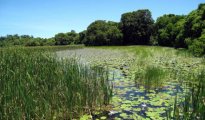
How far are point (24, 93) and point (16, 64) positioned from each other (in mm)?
2867

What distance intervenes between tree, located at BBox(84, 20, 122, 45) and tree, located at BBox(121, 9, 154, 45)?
2.49 metres

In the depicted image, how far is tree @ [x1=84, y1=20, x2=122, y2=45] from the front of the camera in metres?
60.4

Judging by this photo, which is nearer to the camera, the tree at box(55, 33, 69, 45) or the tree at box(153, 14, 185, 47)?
the tree at box(153, 14, 185, 47)

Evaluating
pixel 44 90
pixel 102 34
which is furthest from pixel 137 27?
pixel 44 90

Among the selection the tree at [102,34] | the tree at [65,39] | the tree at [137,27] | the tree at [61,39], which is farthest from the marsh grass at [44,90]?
the tree at [61,39]

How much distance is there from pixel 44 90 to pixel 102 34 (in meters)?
54.2

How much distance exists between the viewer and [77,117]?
713 centimetres

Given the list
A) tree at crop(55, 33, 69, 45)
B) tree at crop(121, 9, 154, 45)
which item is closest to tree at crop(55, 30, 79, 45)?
tree at crop(55, 33, 69, 45)

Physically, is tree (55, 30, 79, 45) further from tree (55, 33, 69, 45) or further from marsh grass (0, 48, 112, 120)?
marsh grass (0, 48, 112, 120)

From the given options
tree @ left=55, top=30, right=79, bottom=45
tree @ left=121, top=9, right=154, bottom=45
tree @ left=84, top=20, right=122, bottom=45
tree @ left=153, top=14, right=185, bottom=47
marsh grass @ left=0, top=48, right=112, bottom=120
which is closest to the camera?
marsh grass @ left=0, top=48, right=112, bottom=120

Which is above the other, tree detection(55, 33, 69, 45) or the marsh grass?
tree detection(55, 33, 69, 45)

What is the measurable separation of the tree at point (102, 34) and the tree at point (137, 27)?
249 cm

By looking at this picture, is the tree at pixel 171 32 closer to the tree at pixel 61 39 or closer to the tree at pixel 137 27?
the tree at pixel 137 27

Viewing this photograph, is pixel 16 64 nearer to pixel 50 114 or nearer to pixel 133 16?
pixel 50 114
